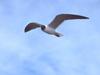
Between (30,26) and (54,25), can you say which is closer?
(30,26)

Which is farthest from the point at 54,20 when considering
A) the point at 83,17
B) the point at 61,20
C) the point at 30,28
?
the point at 83,17

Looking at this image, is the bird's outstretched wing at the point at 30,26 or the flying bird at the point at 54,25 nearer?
the flying bird at the point at 54,25

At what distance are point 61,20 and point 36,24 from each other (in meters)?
1.59

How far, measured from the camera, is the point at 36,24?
47.6 ft

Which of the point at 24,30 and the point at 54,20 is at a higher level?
the point at 54,20

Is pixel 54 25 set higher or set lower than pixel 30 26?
higher

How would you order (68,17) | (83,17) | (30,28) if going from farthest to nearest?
(30,28) → (68,17) → (83,17)

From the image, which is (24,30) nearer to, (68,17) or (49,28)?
(49,28)

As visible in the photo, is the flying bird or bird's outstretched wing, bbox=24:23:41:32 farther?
bird's outstretched wing, bbox=24:23:41:32

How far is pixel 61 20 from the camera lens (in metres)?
15.0

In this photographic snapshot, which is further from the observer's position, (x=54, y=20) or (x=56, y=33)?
(x=54, y=20)

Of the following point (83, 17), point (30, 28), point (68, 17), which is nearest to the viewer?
point (83, 17)

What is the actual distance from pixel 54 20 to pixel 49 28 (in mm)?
1709

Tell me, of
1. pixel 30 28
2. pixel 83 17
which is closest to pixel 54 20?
pixel 30 28
